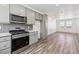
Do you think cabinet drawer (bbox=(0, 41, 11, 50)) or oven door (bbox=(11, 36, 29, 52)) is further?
oven door (bbox=(11, 36, 29, 52))

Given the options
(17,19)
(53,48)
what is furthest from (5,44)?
(53,48)

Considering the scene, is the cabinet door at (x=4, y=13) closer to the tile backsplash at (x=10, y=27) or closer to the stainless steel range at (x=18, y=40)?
the tile backsplash at (x=10, y=27)

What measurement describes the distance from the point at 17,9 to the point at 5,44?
1660 millimetres

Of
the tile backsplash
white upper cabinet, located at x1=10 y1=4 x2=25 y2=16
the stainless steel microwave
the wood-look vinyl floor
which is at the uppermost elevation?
white upper cabinet, located at x1=10 y1=4 x2=25 y2=16

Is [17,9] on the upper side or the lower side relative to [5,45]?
upper

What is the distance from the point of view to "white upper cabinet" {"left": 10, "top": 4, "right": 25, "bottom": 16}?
10.8 ft

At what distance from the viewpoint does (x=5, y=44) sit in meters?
2.67

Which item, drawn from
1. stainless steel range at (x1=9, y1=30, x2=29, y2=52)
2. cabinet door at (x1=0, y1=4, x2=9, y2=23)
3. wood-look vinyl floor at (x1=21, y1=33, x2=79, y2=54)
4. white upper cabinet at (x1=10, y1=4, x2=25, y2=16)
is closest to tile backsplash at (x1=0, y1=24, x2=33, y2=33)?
stainless steel range at (x1=9, y1=30, x2=29, y2=52)

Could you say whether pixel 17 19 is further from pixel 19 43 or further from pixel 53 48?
pixel 53 48

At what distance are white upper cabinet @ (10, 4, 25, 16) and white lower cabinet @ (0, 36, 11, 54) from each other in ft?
3.80

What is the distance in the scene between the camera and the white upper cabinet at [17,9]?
10.8 ft

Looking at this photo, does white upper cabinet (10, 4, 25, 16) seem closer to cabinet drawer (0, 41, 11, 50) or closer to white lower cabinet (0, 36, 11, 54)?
white lower cabinet (0, 36, 11, 54)

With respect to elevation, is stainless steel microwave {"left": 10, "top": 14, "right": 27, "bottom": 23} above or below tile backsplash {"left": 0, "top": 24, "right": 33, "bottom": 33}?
above
